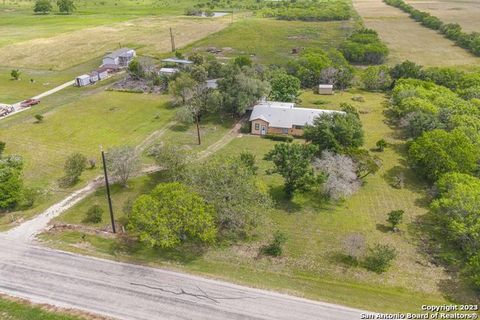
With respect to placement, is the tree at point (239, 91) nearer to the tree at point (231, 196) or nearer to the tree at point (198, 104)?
the tree at point (198, 104)

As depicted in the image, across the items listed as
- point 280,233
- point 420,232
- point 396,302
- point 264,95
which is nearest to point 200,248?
point 280,233

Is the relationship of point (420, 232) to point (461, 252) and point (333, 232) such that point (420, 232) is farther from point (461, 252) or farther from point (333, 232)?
point (333, 232)

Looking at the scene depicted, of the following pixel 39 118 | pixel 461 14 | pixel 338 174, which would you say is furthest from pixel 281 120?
pixel 461 14

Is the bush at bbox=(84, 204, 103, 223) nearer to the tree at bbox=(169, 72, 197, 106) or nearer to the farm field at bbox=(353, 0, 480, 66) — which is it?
the tree at bbox=(169, 72, 197, 106)

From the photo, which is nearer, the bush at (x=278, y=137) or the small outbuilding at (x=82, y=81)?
the bush at (x=278, y=137)

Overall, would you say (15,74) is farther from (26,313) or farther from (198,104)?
(26,313)

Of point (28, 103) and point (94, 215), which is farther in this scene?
point (28, 103)

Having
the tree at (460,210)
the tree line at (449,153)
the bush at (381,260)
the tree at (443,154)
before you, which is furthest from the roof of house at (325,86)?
the bush at (381,260)
